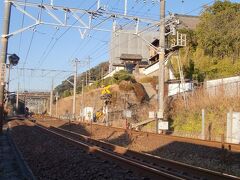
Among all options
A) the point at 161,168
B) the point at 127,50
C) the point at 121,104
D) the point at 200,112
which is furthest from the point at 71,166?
the point at 127,50

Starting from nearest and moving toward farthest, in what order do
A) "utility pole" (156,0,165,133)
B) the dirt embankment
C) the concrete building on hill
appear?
"utility pole" (156,0,165,133), the dirt embankment, the concrete building on hill

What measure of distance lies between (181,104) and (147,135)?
27.9 ft

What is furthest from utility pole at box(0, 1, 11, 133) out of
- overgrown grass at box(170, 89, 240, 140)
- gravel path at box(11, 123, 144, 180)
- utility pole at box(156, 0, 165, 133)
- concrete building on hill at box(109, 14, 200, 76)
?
concrete building on hill at box(109, 14, 200, 76)

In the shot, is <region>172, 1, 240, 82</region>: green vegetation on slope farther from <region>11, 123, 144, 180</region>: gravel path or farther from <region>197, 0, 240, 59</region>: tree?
<region>11, 123, 144, 180</region>: gravel path

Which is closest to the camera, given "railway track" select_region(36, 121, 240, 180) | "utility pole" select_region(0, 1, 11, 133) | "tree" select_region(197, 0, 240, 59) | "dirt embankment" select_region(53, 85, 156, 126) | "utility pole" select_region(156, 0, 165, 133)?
"railway track" select_region(36, 121, 240, 180)

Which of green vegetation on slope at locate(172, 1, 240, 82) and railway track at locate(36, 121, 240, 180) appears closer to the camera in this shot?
railway track at locate(36, 121, 240, 180)

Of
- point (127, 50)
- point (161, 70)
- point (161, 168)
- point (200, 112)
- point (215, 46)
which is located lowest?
point (161, 168)

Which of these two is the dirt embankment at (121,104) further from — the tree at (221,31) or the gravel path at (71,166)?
the gravel path at (71,166)

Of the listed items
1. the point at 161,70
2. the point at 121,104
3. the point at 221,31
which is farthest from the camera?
the point at 121,104

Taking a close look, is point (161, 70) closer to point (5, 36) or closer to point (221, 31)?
point (5, 36)

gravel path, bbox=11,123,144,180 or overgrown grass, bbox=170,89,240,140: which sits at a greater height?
overgrown grass, bbox=170,89,240,140

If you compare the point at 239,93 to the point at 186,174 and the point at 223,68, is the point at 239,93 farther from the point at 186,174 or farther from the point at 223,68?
the point at 186,174

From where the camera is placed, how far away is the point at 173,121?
30375 mm

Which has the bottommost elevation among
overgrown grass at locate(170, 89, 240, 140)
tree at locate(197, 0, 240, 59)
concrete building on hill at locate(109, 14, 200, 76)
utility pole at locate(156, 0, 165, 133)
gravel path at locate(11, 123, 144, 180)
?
gravel path at locate(11, 123, 144, 180)
